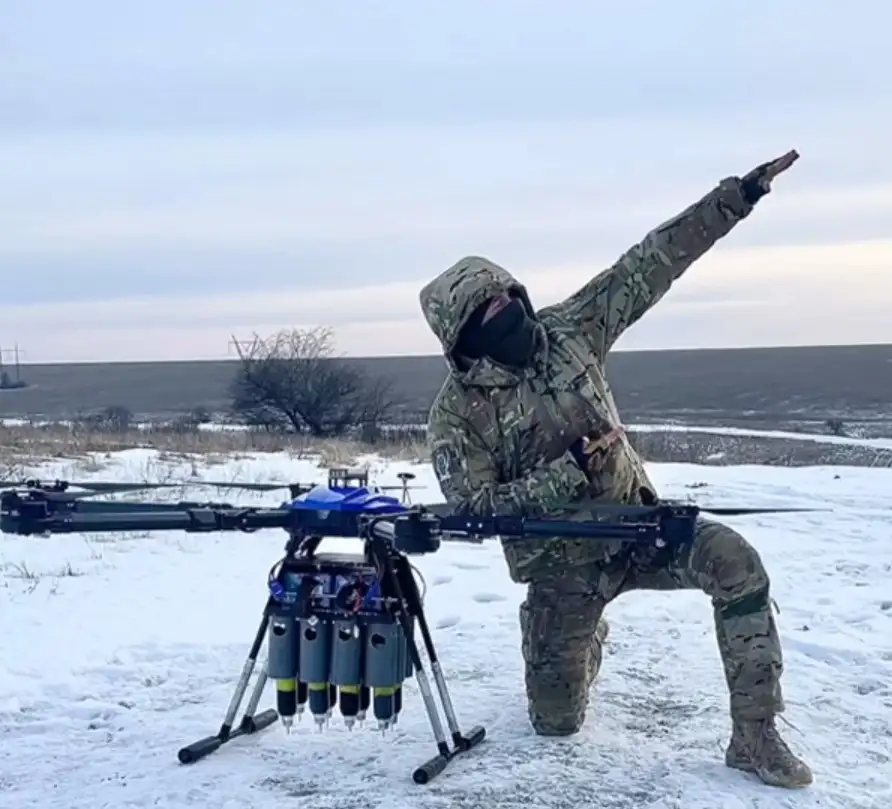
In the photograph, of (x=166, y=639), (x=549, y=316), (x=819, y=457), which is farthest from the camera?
(x=819, y=457)

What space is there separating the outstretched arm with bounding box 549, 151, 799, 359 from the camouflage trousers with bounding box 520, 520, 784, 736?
1.09 metres

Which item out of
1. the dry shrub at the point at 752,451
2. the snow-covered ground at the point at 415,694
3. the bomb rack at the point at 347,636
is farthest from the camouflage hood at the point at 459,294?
the dry shrub at the point at 752,451

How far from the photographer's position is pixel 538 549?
5.80m

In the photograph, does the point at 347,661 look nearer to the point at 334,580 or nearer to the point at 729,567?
the point at 334,580

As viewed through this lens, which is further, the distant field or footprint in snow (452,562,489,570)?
the distant field

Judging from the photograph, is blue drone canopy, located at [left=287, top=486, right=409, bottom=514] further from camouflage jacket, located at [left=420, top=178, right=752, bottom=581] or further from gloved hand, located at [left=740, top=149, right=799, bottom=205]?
gloved hand, located at [left=740, top=149, right=799, bottom=205]

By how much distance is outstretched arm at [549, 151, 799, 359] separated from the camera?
19.0 feet

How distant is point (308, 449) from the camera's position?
20453 millimetres

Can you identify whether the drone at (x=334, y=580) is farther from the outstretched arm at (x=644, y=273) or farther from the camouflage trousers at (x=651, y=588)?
the outstretched arm at (x=644, y=273)

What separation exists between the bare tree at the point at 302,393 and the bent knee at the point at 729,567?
2960 cm

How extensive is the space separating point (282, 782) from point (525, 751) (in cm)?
111

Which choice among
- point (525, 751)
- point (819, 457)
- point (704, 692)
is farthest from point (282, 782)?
point (819, 457)

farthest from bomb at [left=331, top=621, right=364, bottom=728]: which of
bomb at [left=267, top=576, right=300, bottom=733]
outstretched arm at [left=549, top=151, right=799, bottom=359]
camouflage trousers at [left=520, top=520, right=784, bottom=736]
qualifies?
outstretched arm at [left=549, top=151, right=799, bottom=359]

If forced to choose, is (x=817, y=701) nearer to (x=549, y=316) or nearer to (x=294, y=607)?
(x=549, y=316)
